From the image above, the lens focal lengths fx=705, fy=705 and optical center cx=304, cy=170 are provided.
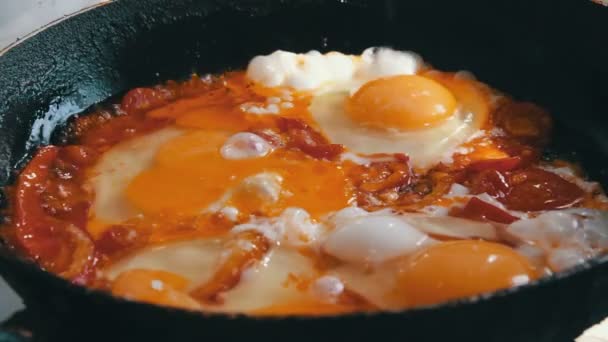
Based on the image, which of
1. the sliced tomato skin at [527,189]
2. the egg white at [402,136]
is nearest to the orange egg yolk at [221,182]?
the egg white at [402,136]

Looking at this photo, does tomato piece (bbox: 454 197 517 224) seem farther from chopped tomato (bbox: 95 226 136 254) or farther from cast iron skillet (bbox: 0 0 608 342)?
chopped tomato (bbox: 95 226 136 254)

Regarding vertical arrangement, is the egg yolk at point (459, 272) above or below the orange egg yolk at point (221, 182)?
above

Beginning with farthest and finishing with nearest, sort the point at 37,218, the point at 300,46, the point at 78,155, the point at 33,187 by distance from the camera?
the point at 300,46 → the point at 78,155 → the point at 33,187 → the point at 37,218

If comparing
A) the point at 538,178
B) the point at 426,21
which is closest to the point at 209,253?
the point at 538,178

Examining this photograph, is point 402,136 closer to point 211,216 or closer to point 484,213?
point 484,213

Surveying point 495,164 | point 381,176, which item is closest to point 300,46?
point 381,176

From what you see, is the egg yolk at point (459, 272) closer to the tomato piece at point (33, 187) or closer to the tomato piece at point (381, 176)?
the tomato piece at point (381, 176)
